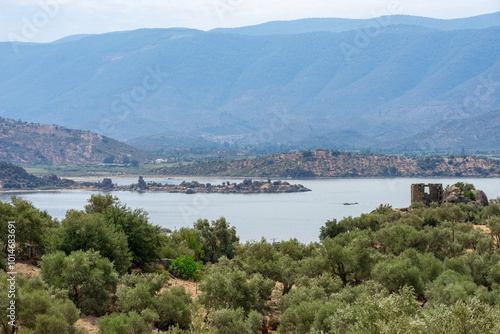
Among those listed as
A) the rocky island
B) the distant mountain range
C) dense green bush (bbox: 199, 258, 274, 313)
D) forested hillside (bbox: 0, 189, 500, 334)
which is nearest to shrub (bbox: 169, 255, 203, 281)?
forested hillside (bbox: 0, 189, 500, 334)

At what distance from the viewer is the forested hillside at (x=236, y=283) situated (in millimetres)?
16609

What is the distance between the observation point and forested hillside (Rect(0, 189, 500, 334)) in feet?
54.5

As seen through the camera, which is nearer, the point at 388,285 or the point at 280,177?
the point at 388,285

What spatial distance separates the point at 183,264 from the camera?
29.7m

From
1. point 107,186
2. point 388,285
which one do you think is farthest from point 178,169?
point 388,285

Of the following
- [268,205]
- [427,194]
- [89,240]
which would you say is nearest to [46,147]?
[268,205]

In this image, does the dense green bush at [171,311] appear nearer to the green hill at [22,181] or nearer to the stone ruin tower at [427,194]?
the stone ruin tower at [427,194]

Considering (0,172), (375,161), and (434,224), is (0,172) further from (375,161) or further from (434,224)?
(434,224)

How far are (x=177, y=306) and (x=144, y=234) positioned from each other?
349 inches

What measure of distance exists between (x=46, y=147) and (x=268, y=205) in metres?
104

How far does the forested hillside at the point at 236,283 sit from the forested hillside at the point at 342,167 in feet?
380

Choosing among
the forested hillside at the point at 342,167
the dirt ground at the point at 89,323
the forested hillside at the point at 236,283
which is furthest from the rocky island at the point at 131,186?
the dirt ground at the point at 89,323

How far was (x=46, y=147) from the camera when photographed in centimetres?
18625

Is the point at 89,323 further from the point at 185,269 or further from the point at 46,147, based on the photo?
the point at 46,147
